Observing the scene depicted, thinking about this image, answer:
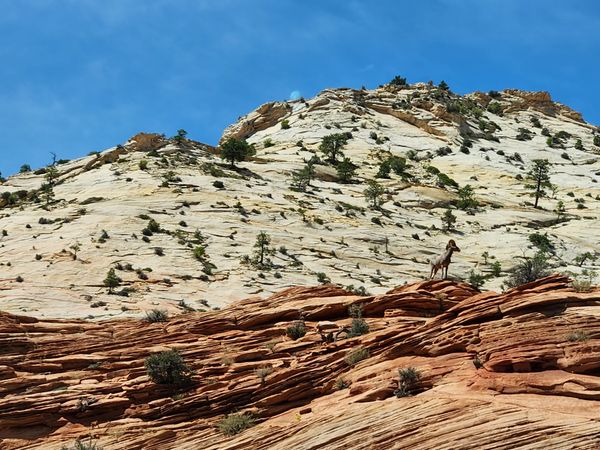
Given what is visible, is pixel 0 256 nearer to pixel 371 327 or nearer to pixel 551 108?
pixel 371 327

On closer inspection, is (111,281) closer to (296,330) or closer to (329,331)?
(296,330)

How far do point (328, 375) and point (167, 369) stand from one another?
4541 mm

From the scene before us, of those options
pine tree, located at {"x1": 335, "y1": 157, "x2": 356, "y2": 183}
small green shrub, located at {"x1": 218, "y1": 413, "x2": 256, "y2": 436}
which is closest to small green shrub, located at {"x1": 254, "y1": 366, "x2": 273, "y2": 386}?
small green shrub, located at {"x1": 218, "y1": 413, "x2": 256, "y2": 436}

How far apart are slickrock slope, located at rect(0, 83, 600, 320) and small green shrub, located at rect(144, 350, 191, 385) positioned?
8.85 m

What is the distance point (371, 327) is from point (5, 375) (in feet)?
34.4

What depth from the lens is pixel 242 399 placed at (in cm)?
1736

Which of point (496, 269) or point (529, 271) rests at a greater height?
point (496, 269)

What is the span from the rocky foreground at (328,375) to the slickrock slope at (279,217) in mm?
7077

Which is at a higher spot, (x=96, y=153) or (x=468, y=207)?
(x=96, y=153)

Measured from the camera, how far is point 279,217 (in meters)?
50.9

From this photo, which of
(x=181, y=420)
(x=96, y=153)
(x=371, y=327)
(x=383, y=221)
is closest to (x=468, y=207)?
(x=383, y=221)

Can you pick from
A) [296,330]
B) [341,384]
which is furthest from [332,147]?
[341,384]

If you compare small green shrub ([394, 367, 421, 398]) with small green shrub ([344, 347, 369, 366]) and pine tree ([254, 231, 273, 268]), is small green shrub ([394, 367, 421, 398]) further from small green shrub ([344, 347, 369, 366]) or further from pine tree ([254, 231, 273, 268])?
pine tree ([254, 231, 273, 268])

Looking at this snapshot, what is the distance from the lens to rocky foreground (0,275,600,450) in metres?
13.1
